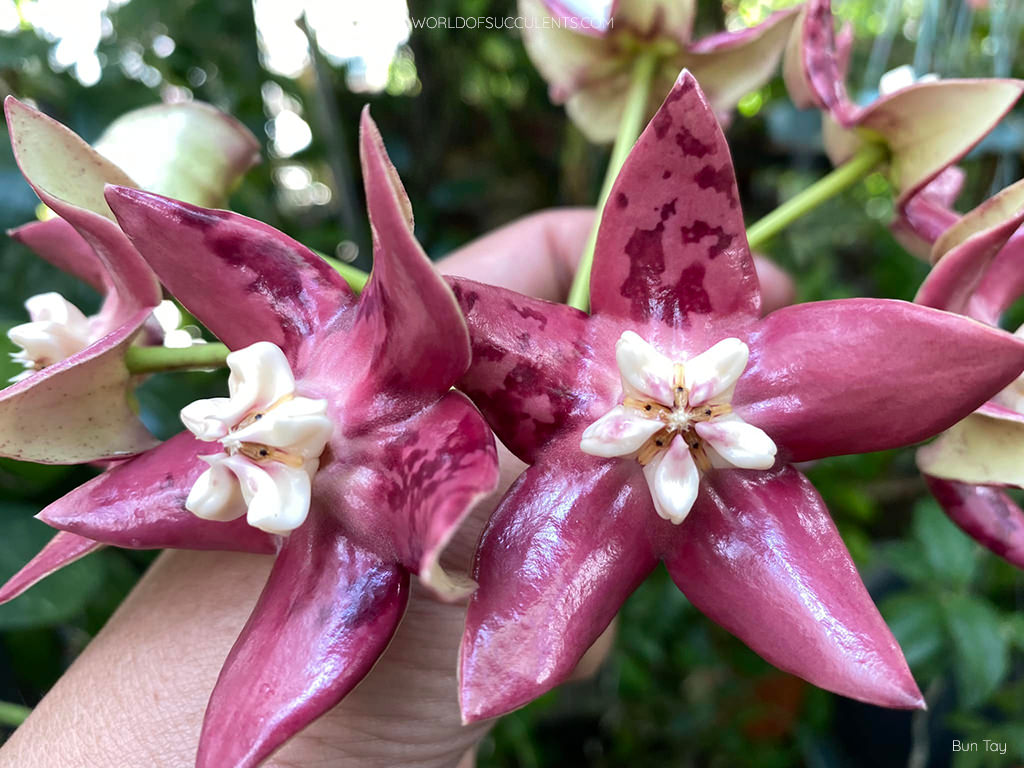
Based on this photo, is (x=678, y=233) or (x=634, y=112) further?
(x=634, y=112)

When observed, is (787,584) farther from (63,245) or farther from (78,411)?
(63,245)

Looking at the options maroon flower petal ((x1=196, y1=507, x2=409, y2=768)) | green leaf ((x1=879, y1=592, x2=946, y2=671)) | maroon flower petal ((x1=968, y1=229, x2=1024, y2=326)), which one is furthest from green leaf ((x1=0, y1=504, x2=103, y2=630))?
green leaf ((x1=879, y1=592, x2=946, y2=671))

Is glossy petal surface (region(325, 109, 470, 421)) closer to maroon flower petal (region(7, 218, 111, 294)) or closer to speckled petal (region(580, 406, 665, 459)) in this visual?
speckled petal (region(580, 406, 665, 459))

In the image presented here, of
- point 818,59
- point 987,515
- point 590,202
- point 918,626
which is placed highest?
point 818,59

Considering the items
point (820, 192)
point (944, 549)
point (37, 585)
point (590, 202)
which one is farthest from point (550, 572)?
point (590, 202)

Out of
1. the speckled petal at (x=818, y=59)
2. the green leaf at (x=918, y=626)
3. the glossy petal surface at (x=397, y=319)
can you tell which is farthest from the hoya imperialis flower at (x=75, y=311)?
the green leaf at (x=918, y=626)
